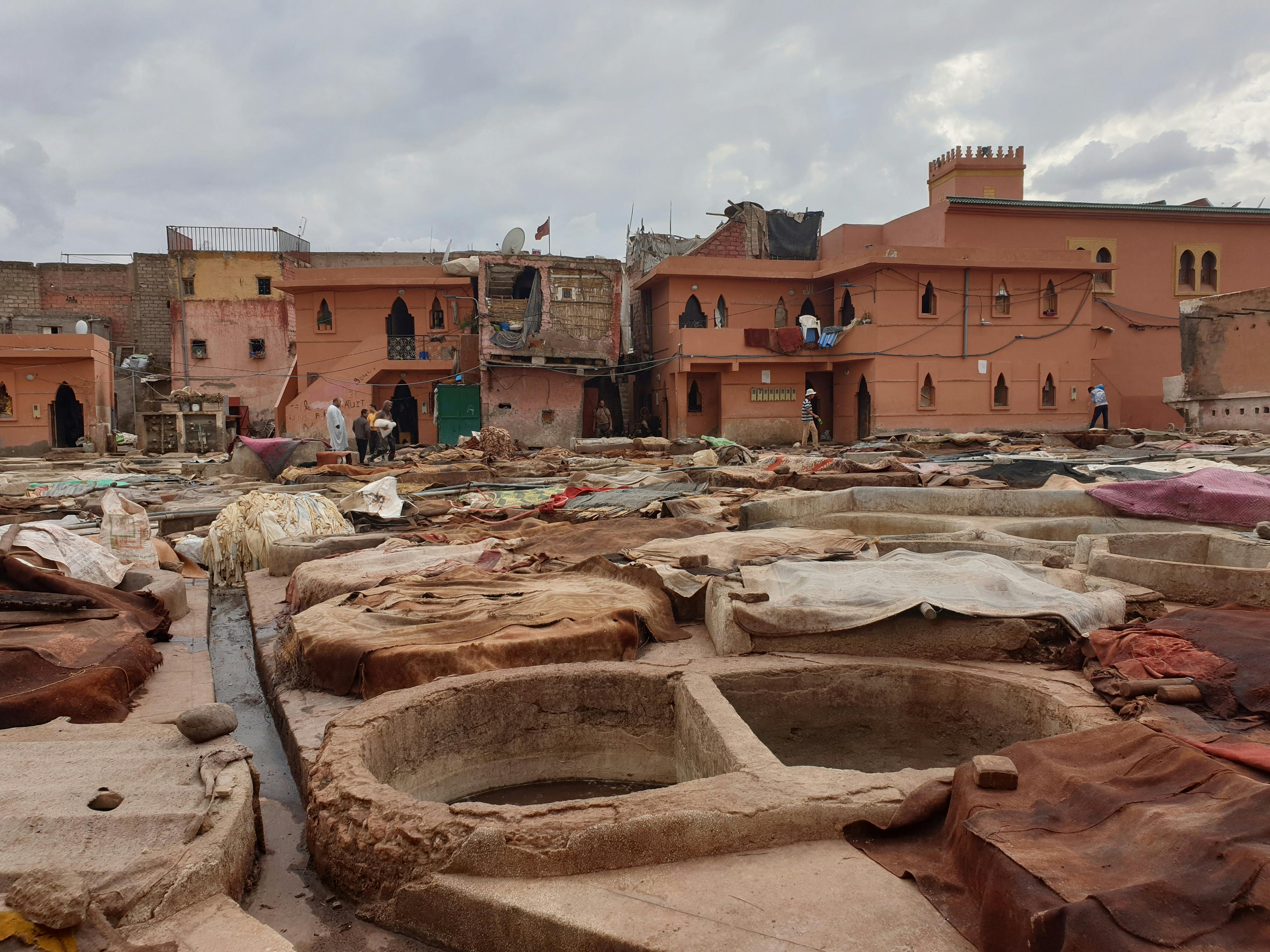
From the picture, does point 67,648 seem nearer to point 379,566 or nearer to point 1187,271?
point 379,566

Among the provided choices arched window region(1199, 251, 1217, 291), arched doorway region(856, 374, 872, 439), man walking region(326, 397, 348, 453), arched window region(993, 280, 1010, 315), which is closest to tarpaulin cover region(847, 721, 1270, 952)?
man walking region(326, 397, 348, 453)

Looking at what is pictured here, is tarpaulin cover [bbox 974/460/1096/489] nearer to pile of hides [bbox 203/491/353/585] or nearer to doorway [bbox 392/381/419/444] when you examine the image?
pile of hides [bbox 203/491/353/585]

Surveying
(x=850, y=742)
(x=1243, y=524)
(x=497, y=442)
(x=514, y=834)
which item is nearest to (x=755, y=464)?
(x=497, y=442)

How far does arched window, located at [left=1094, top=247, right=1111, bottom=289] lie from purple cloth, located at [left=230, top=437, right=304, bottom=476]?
26.0 m

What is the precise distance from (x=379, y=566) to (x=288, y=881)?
368 cm

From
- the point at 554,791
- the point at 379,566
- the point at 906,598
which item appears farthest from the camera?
the point at 379,566

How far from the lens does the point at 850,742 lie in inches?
181

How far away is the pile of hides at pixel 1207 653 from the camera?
370 cm

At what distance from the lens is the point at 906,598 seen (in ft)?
15.7

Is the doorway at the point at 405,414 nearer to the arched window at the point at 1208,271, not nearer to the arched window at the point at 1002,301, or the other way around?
the arched window at the point at 1002,301

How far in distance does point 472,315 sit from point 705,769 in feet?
85.2

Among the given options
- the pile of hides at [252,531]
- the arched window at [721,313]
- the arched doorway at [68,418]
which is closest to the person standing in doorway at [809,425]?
the arched window at [721,313]

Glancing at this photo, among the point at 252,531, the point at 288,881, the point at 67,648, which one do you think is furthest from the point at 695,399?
the point at 288,881

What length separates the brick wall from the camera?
29172 mm
